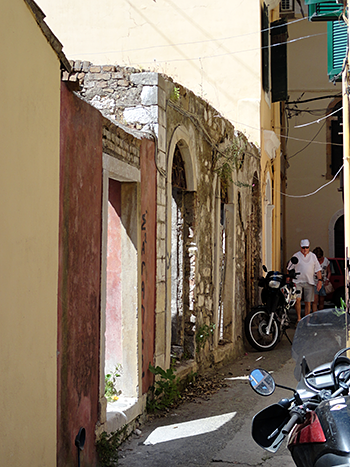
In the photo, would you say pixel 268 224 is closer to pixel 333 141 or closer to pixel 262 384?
pixel 333 141

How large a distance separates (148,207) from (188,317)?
80.0 inches

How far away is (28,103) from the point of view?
314 cm

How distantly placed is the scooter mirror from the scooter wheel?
23.5ft

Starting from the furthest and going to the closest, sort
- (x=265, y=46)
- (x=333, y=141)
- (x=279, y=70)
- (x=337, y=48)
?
(x=333, y=141), (x=279, y=70), (x=265, y=46), (x=337, y=48)

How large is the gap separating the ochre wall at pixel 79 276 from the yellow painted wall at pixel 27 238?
0.61ft

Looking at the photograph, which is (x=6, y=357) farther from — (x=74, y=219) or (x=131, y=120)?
(x=131, y=120)

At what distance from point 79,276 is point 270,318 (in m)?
6.45

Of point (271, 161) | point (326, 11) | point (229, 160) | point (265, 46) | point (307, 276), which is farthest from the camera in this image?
point (271, 161)

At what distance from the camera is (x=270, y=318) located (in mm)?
10000

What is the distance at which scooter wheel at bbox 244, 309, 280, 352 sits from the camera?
9805mm

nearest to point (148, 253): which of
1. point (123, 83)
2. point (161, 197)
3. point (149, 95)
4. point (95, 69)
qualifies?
point (161, 197)

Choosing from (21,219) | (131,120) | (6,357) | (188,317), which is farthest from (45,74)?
(188,317)

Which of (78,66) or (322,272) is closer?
(78,66)

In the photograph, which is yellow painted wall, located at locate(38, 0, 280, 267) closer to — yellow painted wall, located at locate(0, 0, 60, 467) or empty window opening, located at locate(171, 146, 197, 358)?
empty window opening, located at locate(171, 146, 197, 358)
